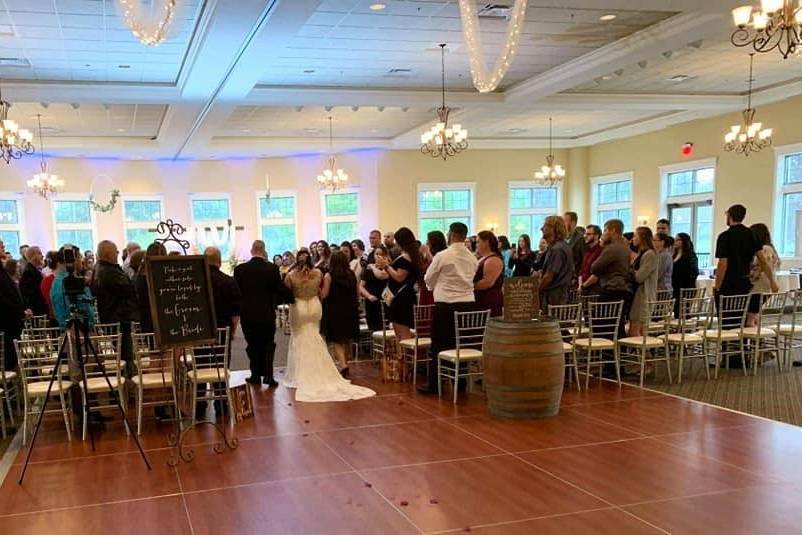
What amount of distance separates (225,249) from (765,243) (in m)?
12.6

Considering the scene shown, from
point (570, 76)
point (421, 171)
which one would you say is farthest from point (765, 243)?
point (421, 171)

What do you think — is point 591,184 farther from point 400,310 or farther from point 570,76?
point 400,310

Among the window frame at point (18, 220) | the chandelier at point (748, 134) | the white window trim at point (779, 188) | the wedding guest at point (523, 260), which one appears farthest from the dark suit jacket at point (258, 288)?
the window frame at point (18, 220)

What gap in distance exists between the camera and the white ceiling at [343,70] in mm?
6582

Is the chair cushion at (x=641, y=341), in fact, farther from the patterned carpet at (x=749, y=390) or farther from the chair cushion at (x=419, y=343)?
the chair cushion at (x=419, y=343)

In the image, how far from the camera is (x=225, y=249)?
16.3 meters

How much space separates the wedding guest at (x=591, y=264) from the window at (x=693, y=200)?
6813mm

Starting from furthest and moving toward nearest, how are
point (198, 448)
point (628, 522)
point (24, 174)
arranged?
point (24, 174), point (198, 448), point (628, 522)

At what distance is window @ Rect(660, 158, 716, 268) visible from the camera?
518 inches

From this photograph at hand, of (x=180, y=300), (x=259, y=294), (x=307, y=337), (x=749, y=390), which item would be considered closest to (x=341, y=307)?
(x=307, y=337)

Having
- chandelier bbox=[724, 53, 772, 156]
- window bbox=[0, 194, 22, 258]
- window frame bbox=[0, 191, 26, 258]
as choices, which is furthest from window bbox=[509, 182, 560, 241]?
window bbox=[0, 194, 22, 258]

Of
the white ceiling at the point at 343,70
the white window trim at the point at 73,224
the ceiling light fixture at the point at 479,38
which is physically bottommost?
the white window trim at the point at 73,224

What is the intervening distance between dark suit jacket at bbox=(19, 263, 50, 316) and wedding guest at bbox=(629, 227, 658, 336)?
6841mm

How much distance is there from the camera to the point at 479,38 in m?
4.55
